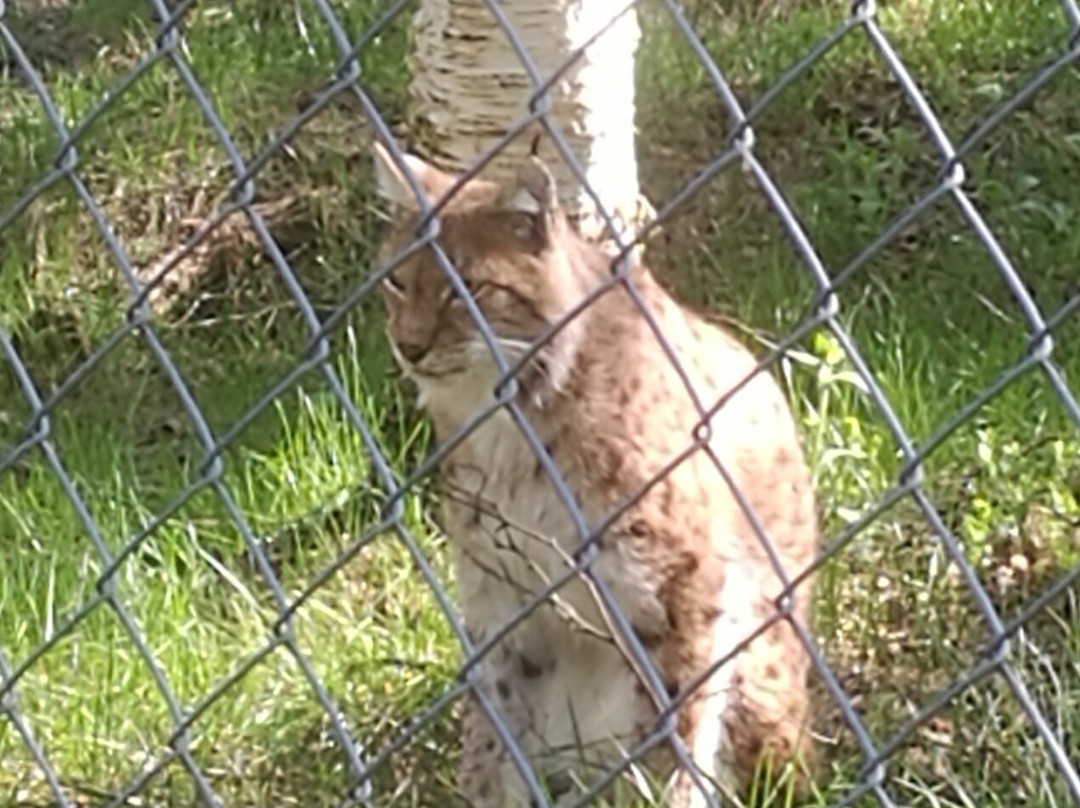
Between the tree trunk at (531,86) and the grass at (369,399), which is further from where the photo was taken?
the tree trunk at (531,86)

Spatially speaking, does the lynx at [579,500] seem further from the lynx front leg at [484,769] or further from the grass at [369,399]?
the grass at [369,399]

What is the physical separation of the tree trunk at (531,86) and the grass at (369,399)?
0.42m

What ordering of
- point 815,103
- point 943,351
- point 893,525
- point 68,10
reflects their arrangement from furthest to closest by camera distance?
point 68,10 < point 815,103 < point 943,351 < point 893,525

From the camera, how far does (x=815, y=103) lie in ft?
15.7

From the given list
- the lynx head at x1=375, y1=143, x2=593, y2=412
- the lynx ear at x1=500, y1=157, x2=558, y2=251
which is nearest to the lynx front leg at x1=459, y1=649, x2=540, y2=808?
the lynx head at x1=375, y1=143, x2=593, y2=412

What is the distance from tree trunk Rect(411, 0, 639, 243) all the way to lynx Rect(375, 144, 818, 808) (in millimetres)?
551

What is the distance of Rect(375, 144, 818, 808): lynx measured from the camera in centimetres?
Answer: 295

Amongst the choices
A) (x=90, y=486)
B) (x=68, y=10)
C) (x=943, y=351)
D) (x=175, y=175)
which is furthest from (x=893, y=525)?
(x=68, y=10)

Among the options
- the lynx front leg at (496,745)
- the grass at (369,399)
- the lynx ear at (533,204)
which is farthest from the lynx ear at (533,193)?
the lynx front leg at (496,745)

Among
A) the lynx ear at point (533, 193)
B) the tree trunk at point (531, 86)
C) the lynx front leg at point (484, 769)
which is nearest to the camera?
the lynx ear at point (533, 193)

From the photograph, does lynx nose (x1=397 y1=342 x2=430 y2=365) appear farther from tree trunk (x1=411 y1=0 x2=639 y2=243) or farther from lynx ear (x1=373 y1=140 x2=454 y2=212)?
tree trunk (x1=411 y1=0 x2=639 y2=243)

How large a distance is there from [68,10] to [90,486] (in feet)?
6.82

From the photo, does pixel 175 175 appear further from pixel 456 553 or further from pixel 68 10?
pixel 456 553

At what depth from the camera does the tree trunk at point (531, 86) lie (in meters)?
3.60
